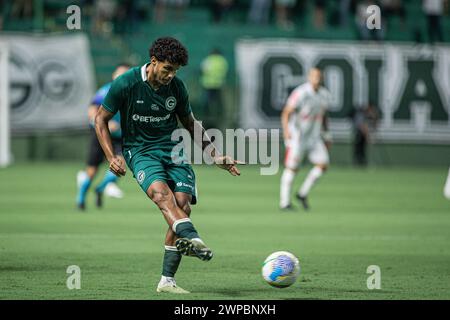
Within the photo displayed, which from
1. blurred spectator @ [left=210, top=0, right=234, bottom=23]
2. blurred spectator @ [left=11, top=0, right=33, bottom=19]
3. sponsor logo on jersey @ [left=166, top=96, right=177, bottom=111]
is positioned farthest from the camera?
blurred spectator @ [left=210, top=0, right=234, bottom=23]

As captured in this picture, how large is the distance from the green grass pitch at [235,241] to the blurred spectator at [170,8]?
925cm

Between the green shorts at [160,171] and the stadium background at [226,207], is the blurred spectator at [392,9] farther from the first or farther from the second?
the green shorts at [160,171]

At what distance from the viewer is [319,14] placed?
1328 inches

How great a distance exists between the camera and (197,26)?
3253cm

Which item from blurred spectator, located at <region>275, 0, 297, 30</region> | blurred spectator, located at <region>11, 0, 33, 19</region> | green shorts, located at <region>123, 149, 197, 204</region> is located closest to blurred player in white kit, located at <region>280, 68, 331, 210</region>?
green shorts, located at <region>123, 149, 197, 204</region>

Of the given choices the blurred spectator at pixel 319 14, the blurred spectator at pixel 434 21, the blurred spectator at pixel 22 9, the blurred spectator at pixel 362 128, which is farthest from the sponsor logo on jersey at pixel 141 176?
the blurred spectator at pixel 434 21

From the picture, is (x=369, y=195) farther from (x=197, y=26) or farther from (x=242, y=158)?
(x=197, y=26)

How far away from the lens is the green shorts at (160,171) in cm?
927

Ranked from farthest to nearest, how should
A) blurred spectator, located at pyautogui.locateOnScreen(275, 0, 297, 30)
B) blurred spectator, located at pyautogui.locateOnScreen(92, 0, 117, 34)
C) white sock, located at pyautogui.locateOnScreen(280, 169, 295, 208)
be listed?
blurred spectator, located at pyautogui.locateOnScreen(275, 0, 297, 30) → blurred spectator, located at pyautogui.locateOnScreen(92, 0, 117, 34) → white sock, located at pyautogui.locateOnScreen(280, 169, 295, 208)

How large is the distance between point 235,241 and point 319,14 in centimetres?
2072

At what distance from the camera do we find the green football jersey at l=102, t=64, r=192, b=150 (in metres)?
9.30

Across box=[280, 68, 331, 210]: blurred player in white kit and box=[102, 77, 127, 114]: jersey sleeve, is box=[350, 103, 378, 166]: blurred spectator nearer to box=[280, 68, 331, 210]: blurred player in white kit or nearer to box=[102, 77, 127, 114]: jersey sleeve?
box=[280, 68, 331, 210]: blurred player in white kit
